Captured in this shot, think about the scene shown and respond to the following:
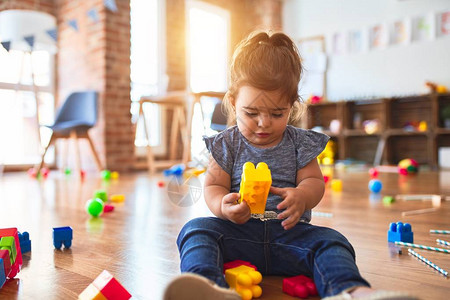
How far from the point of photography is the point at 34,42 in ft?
11.5

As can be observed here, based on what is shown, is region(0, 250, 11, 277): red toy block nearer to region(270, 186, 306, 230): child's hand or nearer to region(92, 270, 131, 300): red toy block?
region(92, 270, 131, 300): red toy block

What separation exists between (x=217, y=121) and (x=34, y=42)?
1.74 metres

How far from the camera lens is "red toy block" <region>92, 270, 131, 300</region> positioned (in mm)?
682

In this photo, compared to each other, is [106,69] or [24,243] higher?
[106,69]

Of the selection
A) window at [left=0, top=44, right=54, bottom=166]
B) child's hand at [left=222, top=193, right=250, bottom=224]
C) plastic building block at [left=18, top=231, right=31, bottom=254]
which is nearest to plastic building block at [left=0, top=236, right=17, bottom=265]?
plastic building block at [left=18, top=231, right=31, bottom=254]

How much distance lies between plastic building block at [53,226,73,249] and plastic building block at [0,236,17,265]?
21cm

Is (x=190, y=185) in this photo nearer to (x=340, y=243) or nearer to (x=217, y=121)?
(x=340, y=243)

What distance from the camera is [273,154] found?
931mm

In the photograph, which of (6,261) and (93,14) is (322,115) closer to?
(93,14)

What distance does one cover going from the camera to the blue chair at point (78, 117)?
3.51 m

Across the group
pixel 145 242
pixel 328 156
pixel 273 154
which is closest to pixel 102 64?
pixel 328 156

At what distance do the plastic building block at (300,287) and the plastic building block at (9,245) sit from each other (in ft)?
1.82

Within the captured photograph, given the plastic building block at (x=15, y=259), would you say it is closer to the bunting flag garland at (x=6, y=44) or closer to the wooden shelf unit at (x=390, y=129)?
the bunting flag garland at (x=6, y=44)

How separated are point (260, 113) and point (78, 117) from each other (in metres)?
3.33
